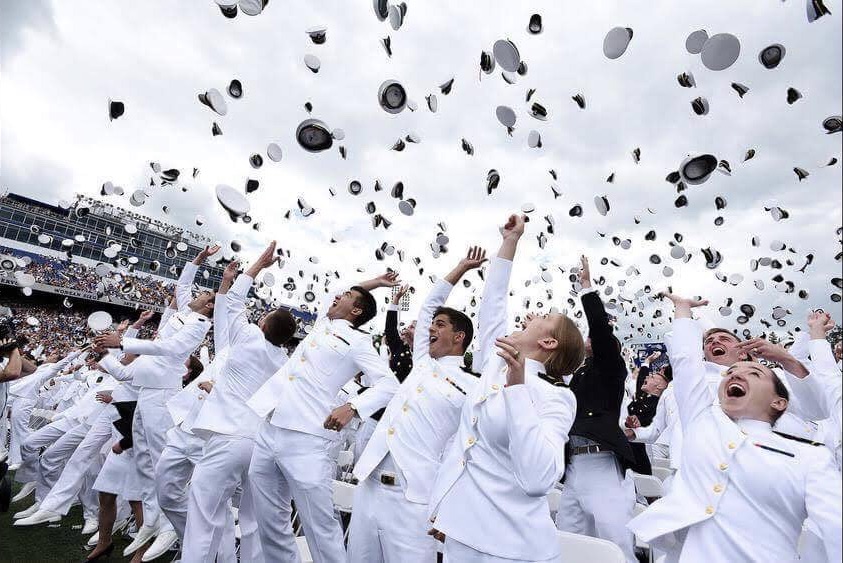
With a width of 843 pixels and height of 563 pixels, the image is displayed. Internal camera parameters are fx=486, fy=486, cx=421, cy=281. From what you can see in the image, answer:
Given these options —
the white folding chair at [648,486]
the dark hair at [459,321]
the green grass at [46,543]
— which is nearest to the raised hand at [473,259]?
the dark hair at [459,321]

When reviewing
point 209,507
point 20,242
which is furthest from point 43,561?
point 20,242

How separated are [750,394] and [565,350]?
32.6 inches

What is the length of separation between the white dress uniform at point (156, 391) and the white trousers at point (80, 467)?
1.07 meters

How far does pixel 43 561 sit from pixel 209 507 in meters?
2.38

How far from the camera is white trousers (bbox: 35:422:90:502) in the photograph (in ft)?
22.2

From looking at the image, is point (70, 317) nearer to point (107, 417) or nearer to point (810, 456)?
point (107, 417)

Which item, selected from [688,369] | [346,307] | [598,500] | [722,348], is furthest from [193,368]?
[688,369]

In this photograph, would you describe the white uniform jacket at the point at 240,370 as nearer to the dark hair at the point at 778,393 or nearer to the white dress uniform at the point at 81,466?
the white dress uniform at the point at 81,466

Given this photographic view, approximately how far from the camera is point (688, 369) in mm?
2277

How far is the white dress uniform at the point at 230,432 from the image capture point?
3994 mm

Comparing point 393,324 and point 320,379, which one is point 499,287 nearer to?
point 320,379

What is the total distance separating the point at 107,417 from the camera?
633 cm

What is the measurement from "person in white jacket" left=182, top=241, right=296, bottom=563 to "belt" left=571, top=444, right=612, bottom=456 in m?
2.67

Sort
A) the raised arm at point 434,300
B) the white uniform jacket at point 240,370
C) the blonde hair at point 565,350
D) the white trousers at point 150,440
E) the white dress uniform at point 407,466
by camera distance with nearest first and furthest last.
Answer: the blonde hair at point 565,350
the white dress uniform at point 407,466
the raised arm at point 434,300
the white uniform jacket at point 240,370
the white trousers at point 150,440
